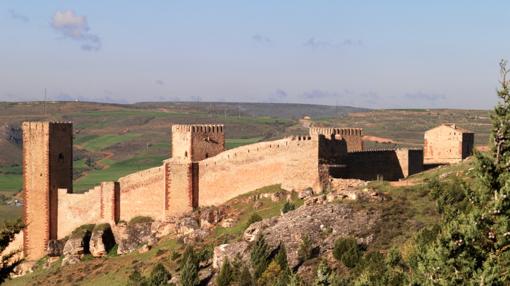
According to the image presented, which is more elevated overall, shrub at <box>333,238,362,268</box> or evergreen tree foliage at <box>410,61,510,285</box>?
evergreen tree foliage at <box>410,61,510,285</box>

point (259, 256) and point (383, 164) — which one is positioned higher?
point (383, 164)

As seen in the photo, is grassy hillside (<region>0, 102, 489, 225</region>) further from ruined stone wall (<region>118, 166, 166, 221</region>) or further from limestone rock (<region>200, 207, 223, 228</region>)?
limestone rock (<region>200, 207, 223, 228</region>)

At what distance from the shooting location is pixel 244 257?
104 feet

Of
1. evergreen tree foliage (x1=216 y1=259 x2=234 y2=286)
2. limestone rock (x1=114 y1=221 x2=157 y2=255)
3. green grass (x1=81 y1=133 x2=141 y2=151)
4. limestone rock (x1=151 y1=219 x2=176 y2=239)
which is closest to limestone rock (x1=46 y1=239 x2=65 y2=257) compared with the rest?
limestone rock (x1=114 y1=221 x2=157 y2=255)

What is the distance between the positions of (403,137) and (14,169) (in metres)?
45.4

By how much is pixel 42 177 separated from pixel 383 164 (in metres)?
15.7

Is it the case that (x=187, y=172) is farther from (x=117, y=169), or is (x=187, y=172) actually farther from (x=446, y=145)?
(x=117, y=169)

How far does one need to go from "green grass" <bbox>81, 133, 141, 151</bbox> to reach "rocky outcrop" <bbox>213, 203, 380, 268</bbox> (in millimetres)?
93964

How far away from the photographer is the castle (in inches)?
1431

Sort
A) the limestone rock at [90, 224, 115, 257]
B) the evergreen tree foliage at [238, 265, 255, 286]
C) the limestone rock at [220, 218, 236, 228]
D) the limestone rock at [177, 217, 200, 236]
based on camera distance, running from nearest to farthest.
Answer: the evergreen tree foliage at [238, 265, 255, 286], the limestone rock at [220, 218, 236, 228], the limestone rock at [177, 217, 200, 236], the limestone rock at [90, 224, 115, 257]

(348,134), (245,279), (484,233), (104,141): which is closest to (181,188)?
(348,134)

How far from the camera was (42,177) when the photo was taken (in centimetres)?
4362

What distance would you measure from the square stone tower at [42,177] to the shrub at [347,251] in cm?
1815

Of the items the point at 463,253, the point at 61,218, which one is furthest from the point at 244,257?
A: the point at 463,253
